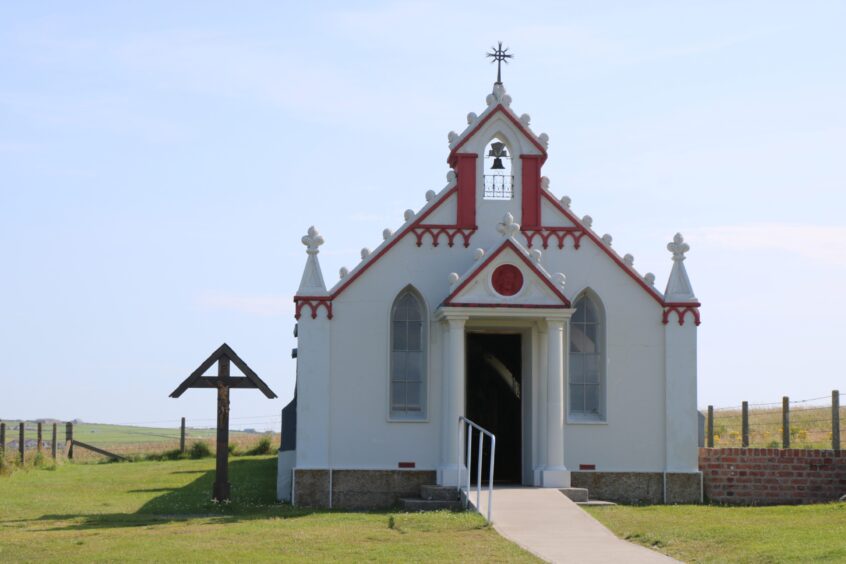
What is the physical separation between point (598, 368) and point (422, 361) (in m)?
3.37

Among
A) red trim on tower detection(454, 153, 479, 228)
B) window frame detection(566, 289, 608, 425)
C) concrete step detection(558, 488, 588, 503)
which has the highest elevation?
red trim on tower detection(454, 153, 479, 228)

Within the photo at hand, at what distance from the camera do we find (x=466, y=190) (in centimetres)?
2417

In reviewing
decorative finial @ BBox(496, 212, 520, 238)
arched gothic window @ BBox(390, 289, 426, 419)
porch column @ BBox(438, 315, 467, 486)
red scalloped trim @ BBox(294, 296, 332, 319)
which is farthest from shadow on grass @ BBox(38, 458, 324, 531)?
decorative finial @ BBox(496, 212, 520, 238)

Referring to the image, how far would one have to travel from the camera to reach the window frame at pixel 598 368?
2395cm

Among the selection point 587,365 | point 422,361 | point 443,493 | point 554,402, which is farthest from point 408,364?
point 587,365

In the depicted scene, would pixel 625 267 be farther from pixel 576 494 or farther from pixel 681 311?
pixel 576 494

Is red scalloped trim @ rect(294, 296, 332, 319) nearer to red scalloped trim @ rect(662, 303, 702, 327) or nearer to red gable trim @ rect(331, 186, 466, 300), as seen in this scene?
red gable trim @ rect(331, 186, 466, 300)

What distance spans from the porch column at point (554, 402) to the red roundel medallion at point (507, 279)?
33.6 inches

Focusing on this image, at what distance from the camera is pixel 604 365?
2405 centimetres

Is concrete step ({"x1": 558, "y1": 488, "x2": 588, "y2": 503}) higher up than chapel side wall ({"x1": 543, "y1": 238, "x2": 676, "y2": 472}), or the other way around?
chapel side wall ({"x1": 543, "y1": 238, "x2": 676, "y2": 472})

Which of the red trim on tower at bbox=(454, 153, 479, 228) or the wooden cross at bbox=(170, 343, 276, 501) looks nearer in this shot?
the wooden cross at bbox=(170, 343, 276, 501)

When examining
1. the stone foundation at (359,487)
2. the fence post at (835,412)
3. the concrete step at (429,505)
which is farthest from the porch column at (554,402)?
the fence post at (835,412)

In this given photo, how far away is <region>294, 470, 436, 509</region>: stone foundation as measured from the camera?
23172 mm

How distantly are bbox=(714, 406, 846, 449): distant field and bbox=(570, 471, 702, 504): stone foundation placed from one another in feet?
28.1
